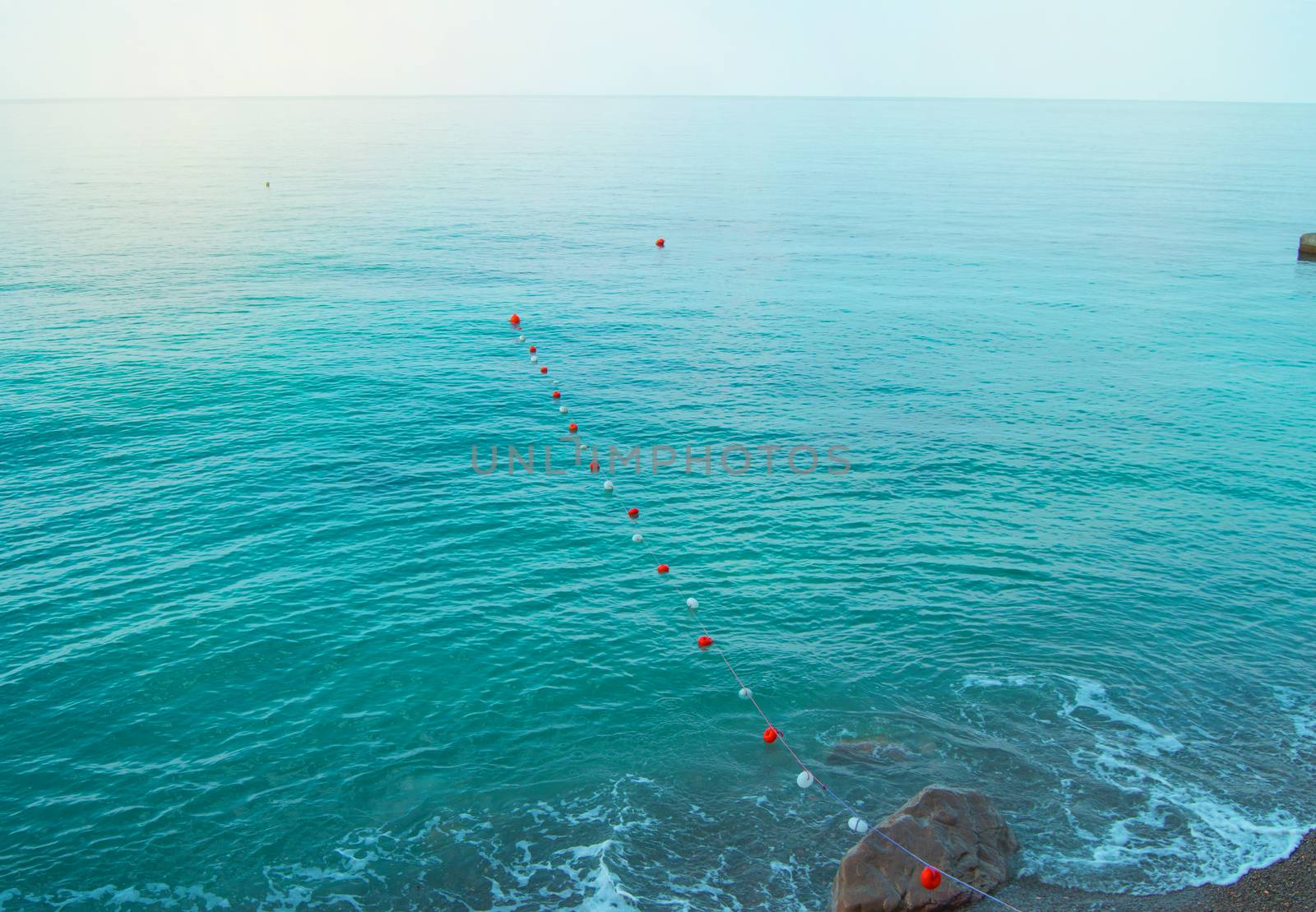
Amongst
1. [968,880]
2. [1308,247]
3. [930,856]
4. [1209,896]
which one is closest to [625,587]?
[930,856]

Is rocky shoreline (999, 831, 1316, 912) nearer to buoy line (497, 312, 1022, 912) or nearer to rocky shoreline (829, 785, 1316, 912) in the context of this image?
rocky shoreline (829, 785, 1316, 912)

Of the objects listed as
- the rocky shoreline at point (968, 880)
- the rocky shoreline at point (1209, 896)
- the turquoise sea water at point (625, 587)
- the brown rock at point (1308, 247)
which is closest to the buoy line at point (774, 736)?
the rocky shoreline at point (968, 880)

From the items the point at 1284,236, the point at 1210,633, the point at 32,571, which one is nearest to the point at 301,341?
the point at 32,571

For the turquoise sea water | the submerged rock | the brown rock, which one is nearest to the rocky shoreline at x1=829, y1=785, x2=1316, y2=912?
the submerged rock

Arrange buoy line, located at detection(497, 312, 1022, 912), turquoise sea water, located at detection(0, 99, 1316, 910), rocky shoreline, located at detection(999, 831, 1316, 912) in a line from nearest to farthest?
rocky shoreline, located at detection(999, 831, 1316, 912) → buoy line, located at detection(497, 312, 1022, 912) → turquoise sea water, located at detection(0, 99, 1316, 910)

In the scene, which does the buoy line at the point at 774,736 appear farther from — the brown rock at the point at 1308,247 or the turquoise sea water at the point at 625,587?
the brown rock at the point at 1308,247

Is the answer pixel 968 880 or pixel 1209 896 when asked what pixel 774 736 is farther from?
pixel 1209 896

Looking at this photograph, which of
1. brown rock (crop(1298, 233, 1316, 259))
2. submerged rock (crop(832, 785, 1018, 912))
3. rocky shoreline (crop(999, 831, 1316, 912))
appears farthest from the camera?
brown rock (crop(1298, 233, 1316, 259))
